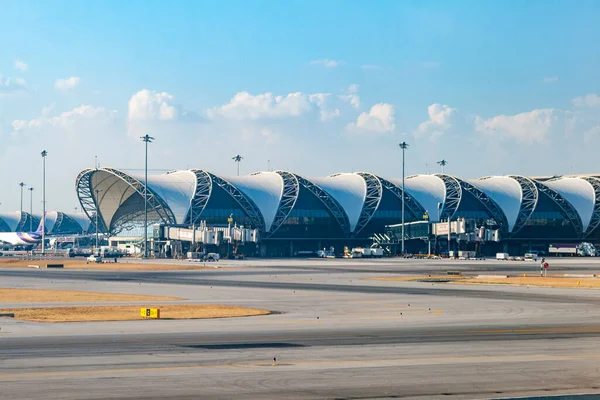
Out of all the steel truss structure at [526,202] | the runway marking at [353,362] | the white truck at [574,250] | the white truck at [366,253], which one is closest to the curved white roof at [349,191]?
the white truck at [366,253]

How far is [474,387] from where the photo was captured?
2233 centimetres

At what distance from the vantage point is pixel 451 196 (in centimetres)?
19000

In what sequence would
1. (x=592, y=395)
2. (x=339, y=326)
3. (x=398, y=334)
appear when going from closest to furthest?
(x=592, y=395) → (x=398, y=334) → (x=339, y=326)

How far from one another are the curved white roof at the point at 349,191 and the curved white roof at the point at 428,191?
9161 mm

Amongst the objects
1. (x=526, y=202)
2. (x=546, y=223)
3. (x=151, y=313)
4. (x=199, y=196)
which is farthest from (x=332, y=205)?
(x=151, y=313)

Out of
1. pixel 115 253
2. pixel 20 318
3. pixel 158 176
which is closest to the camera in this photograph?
pixel 20 318

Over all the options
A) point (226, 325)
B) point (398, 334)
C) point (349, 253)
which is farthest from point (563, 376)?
point (349, 253)

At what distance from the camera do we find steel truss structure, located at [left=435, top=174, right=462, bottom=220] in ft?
612

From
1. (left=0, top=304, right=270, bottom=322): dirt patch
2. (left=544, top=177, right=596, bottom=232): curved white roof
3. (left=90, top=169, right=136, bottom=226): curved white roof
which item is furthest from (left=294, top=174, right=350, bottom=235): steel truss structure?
(left=0, top=304, right=270, bottom=322): dirt patch

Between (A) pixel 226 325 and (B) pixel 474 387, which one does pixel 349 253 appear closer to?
(A) pixel 226 325

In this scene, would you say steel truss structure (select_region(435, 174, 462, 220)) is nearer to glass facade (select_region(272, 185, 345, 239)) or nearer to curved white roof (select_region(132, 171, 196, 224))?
glass facade (select_region(272, 185, 345, 239))

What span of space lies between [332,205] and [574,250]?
176 feet

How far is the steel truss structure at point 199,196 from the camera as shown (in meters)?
172

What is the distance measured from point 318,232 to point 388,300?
422 feet
